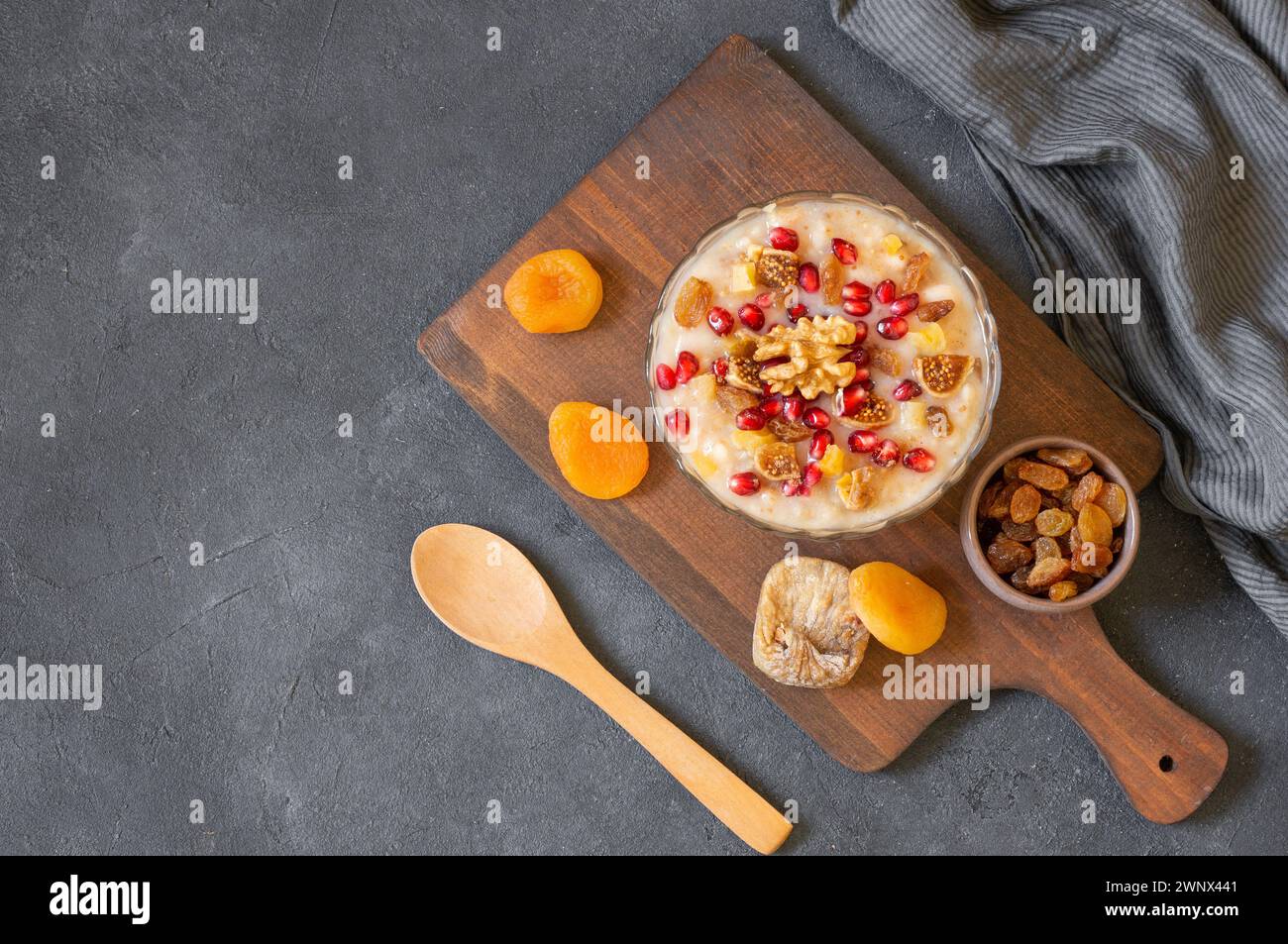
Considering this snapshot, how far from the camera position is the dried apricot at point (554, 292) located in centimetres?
325

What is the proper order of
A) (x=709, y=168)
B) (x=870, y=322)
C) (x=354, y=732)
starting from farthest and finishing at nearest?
(x=354, y=732)
(x=709, y=168)
(x=870, y=322)

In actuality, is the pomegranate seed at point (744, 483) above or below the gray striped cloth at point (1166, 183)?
below

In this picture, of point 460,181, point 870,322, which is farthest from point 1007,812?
point 460,181

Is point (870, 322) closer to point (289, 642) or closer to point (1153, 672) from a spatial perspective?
point (1153, 672)

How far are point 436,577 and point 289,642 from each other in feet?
1.86

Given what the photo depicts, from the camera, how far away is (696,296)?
2980 mm

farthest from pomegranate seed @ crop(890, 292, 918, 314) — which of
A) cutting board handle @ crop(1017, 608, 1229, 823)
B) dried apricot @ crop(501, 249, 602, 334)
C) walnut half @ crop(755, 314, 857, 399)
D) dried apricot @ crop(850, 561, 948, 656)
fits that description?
cutting board handle @ crop(1017, 608, 1229, 823)

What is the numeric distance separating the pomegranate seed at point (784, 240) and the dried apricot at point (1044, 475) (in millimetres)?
941

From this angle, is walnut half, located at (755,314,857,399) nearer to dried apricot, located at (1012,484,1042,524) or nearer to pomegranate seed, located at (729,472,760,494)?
pomegranate seed, located at (729,472,760,494)

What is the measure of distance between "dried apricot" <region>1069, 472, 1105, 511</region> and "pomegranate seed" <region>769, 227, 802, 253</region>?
1.09m

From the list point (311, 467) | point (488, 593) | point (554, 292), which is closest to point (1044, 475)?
point (554, 292)

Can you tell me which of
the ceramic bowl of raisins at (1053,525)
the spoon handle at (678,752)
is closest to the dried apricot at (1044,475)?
the ceramic bowl of raisins at (1053,525)

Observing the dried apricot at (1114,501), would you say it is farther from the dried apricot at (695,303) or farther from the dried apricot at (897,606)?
the dried apricot at (695,303)

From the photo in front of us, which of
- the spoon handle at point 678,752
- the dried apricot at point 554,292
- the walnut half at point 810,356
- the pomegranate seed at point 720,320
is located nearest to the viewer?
the walnut half at point 810,356
